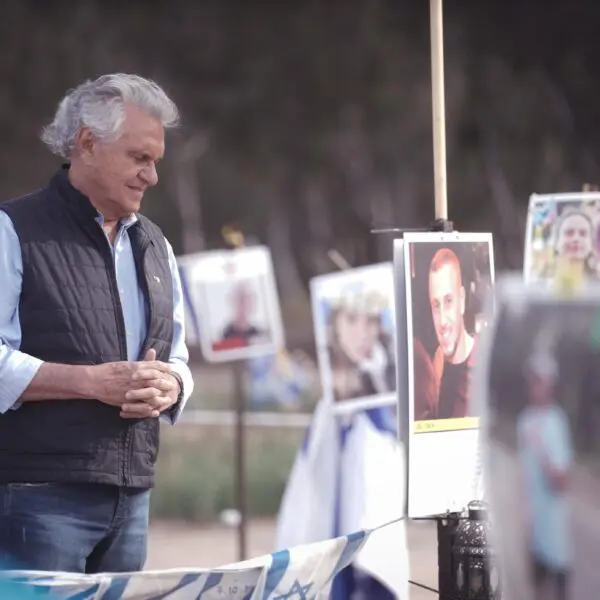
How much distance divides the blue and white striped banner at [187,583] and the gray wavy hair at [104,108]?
77cm

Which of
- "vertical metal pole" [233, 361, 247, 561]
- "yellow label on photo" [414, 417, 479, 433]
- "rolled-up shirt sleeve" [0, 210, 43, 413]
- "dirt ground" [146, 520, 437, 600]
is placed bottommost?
"dirt ground" [146, 520, 437, 600]

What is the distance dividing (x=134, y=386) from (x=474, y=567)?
0.70 metres

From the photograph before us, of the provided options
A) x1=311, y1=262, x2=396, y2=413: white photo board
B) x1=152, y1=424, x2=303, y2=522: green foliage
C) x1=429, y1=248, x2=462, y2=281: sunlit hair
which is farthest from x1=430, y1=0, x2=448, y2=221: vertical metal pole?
x1=152, y1=424, x2=303, y2=522: green foliage

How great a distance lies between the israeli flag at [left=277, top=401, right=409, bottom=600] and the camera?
11.6 ft

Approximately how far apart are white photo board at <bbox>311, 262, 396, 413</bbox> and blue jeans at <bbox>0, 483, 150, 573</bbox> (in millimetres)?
1759

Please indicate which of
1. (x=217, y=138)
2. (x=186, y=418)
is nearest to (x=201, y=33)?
(x=217, y=138)

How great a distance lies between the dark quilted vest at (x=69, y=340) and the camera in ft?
6.74

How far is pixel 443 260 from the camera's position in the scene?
2.40 m

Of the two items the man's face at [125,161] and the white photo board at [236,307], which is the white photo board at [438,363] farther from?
the white photo board at [236,307]

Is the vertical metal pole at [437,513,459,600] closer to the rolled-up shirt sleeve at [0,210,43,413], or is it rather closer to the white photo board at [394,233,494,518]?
the white photo board at [394,233,494,518]

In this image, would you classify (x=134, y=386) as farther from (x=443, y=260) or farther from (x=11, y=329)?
(x=443, y=260)

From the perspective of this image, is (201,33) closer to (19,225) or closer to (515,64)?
(515,64)

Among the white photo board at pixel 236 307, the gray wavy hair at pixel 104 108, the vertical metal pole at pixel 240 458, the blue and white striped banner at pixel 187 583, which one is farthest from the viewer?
the white photo board at pixel 236 307

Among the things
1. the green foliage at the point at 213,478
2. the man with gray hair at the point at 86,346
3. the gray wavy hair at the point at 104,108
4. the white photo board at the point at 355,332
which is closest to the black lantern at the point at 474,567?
the man with gray hair at the point at 86,346
